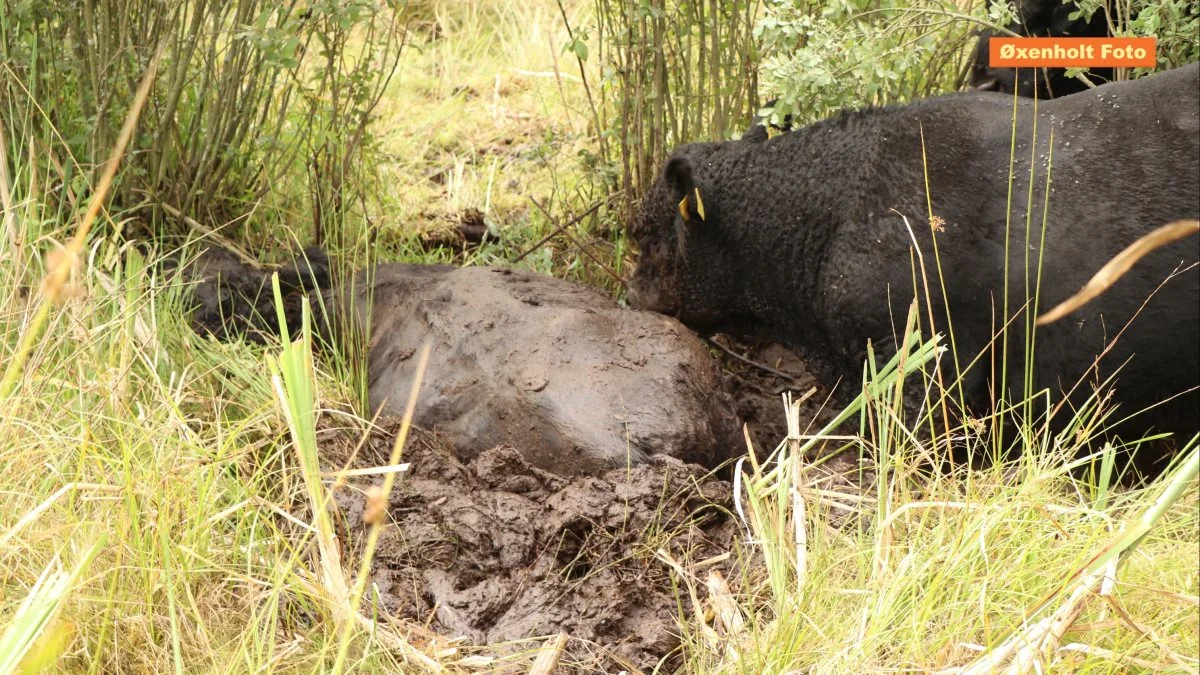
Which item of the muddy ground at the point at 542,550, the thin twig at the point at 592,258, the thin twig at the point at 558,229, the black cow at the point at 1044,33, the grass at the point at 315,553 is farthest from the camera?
the thin twig at the point at 558,229

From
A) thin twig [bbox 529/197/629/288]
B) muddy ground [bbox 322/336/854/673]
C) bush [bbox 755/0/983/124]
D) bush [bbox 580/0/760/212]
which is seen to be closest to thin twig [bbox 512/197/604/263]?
thin twig [bbox 529/197/629/288]

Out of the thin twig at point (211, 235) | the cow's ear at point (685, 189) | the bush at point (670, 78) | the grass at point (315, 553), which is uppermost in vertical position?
the bush at point (670, 78)

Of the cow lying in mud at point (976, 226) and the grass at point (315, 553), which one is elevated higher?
the cow lying in mud at point (976, 226)

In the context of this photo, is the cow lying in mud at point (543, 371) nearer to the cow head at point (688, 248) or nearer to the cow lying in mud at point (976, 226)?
the cow head at point (688, 248)

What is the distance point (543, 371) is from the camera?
3.46 metres

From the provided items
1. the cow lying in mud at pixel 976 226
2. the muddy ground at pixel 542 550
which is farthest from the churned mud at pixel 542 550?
the cow lying in mud at pixel 976 226

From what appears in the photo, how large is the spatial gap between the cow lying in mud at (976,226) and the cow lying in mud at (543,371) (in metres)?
0.49

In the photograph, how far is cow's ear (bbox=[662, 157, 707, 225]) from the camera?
4.17 m

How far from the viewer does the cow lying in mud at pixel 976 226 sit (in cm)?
327

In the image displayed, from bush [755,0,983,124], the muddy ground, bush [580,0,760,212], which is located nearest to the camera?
the muddy ground

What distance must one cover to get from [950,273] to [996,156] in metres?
0.36

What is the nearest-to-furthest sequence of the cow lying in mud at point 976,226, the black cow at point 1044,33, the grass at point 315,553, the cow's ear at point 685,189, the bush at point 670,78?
the grass at point 315,553 → the cow lying in mud at point 976,226 → the cow's ear at point 685,189 → the black cow at point 1044,33 → the bush at point 670,78

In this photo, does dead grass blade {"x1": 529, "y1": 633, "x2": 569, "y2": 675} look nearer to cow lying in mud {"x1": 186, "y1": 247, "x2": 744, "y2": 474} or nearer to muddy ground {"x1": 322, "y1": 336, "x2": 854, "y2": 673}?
muddy ground {"x1": 322, "y1": 336, "x2": 854, "y2": 673}

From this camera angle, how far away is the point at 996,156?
3.55 metres
